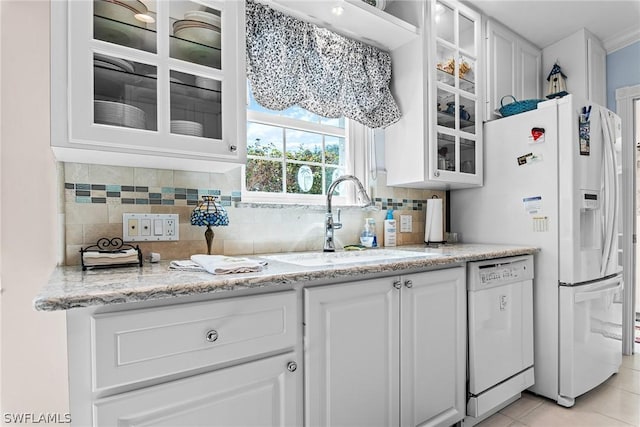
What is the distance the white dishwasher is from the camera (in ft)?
5.86

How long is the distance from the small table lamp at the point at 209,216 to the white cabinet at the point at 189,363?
566 mm

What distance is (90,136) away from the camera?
1162 mm

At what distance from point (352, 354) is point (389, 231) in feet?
3.67

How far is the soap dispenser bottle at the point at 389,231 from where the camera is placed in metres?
2.32

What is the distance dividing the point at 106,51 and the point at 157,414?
113 cm

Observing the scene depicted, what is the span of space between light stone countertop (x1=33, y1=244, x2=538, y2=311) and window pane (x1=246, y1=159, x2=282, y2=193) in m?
0.66

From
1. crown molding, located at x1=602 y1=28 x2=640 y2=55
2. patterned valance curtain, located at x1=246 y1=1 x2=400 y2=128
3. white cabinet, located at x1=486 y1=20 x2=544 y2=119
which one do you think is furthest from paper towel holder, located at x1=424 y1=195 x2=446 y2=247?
crown molding, located at x1=602 y1=28 x2=640 y2=55

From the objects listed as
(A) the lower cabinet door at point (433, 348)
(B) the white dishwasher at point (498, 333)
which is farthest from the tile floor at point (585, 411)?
(A) the lower cabinet door at point (433, 348)

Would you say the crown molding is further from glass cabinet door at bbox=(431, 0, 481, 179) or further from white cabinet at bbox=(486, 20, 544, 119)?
glass cabinet door at bbox=(431, 0, 481, 179)

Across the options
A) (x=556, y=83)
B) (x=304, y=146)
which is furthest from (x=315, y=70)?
(x=556, y=83)

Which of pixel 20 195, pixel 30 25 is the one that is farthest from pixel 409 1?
pixel 20 195

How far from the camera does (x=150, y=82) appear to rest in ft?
4.18

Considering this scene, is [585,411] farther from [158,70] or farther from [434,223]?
[158,70]

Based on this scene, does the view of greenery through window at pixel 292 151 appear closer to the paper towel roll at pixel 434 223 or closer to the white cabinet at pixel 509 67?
the paper towel roll at pixel 434 223
